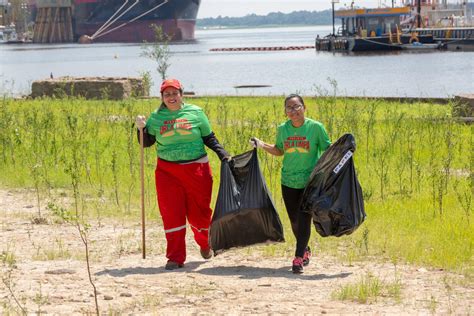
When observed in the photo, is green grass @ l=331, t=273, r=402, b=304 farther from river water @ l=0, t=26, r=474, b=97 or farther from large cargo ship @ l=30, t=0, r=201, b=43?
large cargo ship @ l=30, t=0, r=201, b=43

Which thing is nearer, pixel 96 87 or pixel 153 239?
pixel 153 239

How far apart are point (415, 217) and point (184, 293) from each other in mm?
3046

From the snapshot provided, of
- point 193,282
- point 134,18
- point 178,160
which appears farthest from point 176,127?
point 134,18

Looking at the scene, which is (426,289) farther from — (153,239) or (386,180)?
(386,180)

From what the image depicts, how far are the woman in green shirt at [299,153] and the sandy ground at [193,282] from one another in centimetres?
23

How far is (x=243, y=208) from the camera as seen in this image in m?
7.17

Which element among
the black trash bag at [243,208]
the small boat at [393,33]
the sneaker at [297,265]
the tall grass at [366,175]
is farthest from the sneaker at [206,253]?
the small boat at [393,33]

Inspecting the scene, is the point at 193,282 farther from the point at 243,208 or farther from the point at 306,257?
the point at 306,257

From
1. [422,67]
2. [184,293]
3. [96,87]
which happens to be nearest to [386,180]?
[184,293]

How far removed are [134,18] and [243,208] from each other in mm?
109750

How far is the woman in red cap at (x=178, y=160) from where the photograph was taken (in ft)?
23.4

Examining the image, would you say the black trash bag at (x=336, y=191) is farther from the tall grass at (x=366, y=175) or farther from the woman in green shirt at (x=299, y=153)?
the tall grass at (x=366, y=175)

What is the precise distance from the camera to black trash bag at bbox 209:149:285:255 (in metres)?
7.17

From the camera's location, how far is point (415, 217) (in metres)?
8.68
